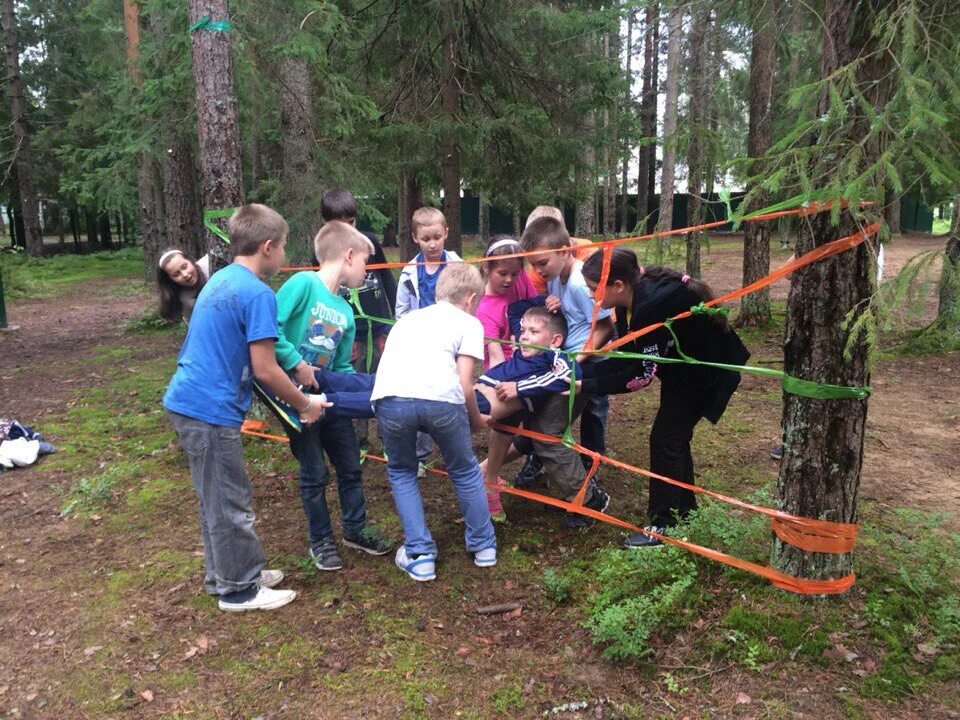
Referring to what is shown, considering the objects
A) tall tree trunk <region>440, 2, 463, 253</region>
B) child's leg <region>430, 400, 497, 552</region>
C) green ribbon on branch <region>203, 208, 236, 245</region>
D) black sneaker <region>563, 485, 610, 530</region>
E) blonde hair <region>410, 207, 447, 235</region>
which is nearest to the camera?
child's leg <region>430, 400, 497, 552</region>

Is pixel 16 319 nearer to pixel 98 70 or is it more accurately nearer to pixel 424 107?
pixel 98 70

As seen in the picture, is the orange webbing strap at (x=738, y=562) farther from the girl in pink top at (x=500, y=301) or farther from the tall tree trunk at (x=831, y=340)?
the girl in pink top at (x=500, y=301)

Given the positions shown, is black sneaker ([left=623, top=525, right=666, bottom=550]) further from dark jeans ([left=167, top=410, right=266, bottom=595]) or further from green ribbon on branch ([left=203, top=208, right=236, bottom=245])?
green ribbon on branch ([left=203, top=208, right=236, bottom=245])

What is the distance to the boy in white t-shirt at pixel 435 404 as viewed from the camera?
10.9ft

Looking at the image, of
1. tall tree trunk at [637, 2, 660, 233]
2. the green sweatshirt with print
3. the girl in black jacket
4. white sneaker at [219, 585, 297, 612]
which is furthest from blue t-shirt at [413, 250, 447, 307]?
tall tree trunk at [637, 2, 660, 233]

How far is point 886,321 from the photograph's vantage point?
229 centimetres

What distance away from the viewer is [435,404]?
3.29 metres

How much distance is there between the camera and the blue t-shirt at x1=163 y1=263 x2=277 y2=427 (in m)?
3.03

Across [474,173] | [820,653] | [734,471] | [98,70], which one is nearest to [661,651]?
[820,653]

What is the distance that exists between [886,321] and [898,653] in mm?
1293

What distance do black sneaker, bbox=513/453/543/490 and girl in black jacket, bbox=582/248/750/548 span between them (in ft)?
3.45

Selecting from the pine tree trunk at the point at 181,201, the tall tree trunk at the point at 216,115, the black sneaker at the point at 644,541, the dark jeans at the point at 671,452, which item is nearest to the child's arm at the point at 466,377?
the dark jeans at the point at 671,452

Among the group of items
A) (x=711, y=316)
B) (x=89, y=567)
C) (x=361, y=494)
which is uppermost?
(x=711, y=316)

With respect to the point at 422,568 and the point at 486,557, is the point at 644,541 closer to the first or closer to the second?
the point at 486,557
